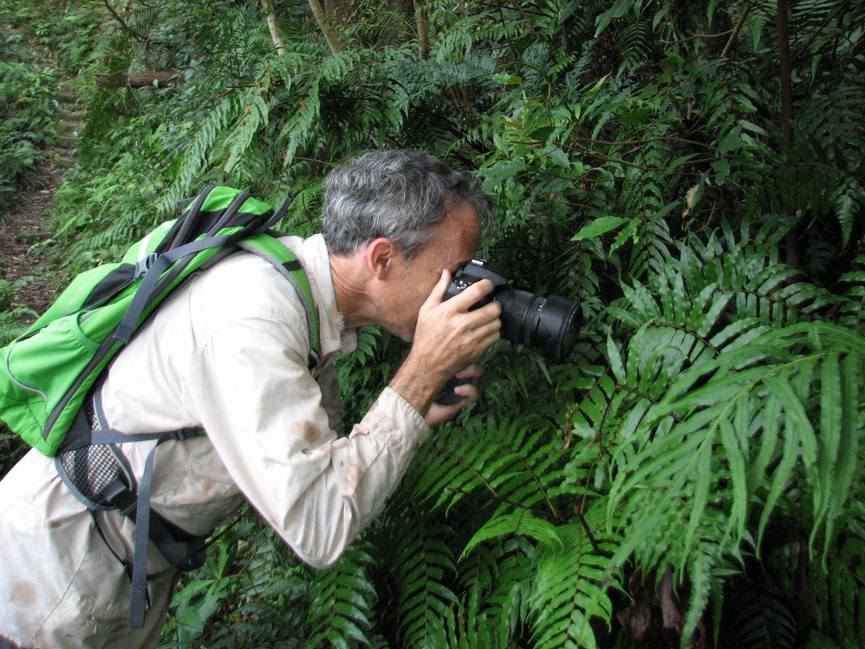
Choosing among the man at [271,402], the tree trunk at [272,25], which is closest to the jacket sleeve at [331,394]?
the man at [271,402]

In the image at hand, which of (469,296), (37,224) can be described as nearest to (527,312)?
(469,296)

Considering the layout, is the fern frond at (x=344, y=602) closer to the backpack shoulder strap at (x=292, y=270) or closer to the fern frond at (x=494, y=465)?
the fern frond at (x=494, y=465)

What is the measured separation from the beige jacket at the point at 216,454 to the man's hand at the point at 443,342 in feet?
0.20

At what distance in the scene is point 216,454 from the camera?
1.94 metres

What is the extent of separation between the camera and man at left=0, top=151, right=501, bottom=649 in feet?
5.59

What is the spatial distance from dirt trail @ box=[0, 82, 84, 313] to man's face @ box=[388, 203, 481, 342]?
537 centimetres

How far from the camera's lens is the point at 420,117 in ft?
11.0

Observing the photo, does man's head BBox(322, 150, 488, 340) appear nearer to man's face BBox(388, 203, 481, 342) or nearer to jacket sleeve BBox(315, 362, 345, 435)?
man's face BBox(388, 203, 481, 342)

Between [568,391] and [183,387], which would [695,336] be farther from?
[183,387]

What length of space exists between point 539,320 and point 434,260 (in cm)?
34

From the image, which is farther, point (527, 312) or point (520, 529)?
point (527, 312)

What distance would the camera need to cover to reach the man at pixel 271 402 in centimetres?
170

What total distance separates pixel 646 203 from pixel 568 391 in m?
0.68

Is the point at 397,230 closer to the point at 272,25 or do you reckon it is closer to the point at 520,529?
the point at 520,529
